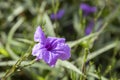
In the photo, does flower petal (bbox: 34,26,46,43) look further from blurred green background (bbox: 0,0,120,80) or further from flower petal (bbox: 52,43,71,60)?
blurred green background (bbox: 0,0,120,80)

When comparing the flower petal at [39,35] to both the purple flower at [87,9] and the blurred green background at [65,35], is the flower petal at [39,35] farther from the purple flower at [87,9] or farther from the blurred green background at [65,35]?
the purple flower at [87,9]

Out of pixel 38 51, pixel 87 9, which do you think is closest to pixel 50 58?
pixel 38 51

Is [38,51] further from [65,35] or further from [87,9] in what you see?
[87,9]

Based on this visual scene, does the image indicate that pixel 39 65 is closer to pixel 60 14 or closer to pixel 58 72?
pixel 58 72

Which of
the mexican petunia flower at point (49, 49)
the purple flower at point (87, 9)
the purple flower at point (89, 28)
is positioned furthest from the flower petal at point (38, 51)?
the purple flower at point (87, 9)

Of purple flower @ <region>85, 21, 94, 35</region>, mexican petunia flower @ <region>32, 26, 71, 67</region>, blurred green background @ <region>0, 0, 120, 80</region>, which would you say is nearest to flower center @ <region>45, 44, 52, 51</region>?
mexican petunia flower @ <region>32, 26, 71, 67</region>

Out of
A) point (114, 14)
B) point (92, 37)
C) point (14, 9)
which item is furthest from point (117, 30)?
point (14, 9)
